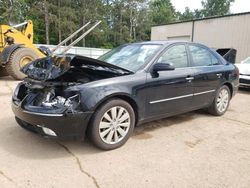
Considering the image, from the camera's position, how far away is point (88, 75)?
3.39 meters

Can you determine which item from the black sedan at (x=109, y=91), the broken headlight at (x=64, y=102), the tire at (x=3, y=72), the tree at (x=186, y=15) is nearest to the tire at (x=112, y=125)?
the black sedan at (x=109, y=91)

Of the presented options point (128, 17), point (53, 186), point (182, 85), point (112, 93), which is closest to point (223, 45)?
point (182, 85)

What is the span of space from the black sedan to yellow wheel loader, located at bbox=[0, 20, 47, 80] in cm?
575

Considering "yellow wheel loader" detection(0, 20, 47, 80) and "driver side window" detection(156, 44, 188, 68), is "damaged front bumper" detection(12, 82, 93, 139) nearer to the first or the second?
"driver side window" detection(156, 44, 188, 68)

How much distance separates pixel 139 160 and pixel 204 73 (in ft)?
7.45

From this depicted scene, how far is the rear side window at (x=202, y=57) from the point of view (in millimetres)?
4641

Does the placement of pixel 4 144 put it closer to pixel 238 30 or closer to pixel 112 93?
pixel 112 93

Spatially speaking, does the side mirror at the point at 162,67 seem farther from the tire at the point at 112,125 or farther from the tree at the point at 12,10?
the tree at the point at 12,10

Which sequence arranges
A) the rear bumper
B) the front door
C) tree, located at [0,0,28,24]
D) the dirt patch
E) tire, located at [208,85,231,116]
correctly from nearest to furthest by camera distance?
the rear bumper
the dirt patch
the front door
tire, located at [208,85,231,116]
tree, located at [0,0,28,24]

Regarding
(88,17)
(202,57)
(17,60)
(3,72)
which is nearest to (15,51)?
(17,60)

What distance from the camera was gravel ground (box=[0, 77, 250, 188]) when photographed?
8.94 feet

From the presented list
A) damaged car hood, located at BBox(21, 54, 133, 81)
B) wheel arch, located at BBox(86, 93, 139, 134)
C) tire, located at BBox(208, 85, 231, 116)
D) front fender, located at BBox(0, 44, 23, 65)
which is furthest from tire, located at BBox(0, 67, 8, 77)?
tire, located at BBox(208, 85, 231, 116)

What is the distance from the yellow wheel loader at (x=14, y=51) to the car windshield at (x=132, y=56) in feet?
18.8

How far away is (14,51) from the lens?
9.30 metres
